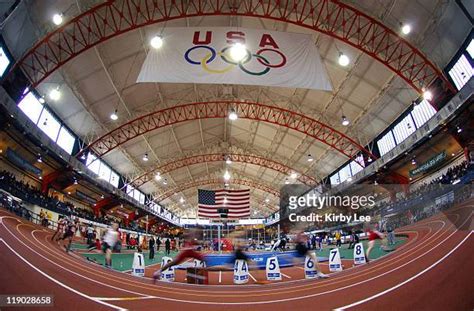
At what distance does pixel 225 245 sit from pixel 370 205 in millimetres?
17384

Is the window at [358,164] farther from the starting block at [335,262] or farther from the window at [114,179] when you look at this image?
the window at [114,179]

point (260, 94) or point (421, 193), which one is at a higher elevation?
point (260, 94)

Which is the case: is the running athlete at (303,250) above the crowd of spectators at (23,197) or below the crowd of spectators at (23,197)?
below

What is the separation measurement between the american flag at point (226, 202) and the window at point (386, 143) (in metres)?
14.2

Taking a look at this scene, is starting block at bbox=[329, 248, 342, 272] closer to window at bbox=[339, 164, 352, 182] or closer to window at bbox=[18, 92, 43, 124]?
window at bbox=[18, 92, 43, 124]

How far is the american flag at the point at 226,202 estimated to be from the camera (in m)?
26.9

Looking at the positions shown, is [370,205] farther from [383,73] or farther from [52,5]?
[52,5]

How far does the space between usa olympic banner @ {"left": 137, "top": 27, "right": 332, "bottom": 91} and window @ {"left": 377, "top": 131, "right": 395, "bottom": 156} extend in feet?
59.0

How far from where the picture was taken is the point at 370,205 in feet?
89.2

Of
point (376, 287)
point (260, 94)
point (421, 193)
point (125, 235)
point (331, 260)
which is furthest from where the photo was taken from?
point (125, 235)

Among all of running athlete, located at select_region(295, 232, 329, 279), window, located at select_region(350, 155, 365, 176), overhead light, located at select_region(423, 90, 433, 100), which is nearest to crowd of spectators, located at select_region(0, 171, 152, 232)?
running athlete, located at select_region(295, 232, 329, 279)

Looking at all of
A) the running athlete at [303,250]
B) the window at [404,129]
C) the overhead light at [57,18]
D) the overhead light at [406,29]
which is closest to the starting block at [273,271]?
the running athlete at [303,250]

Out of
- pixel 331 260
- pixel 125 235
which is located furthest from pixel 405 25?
pixel 125 235

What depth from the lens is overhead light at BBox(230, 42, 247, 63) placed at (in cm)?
1262
